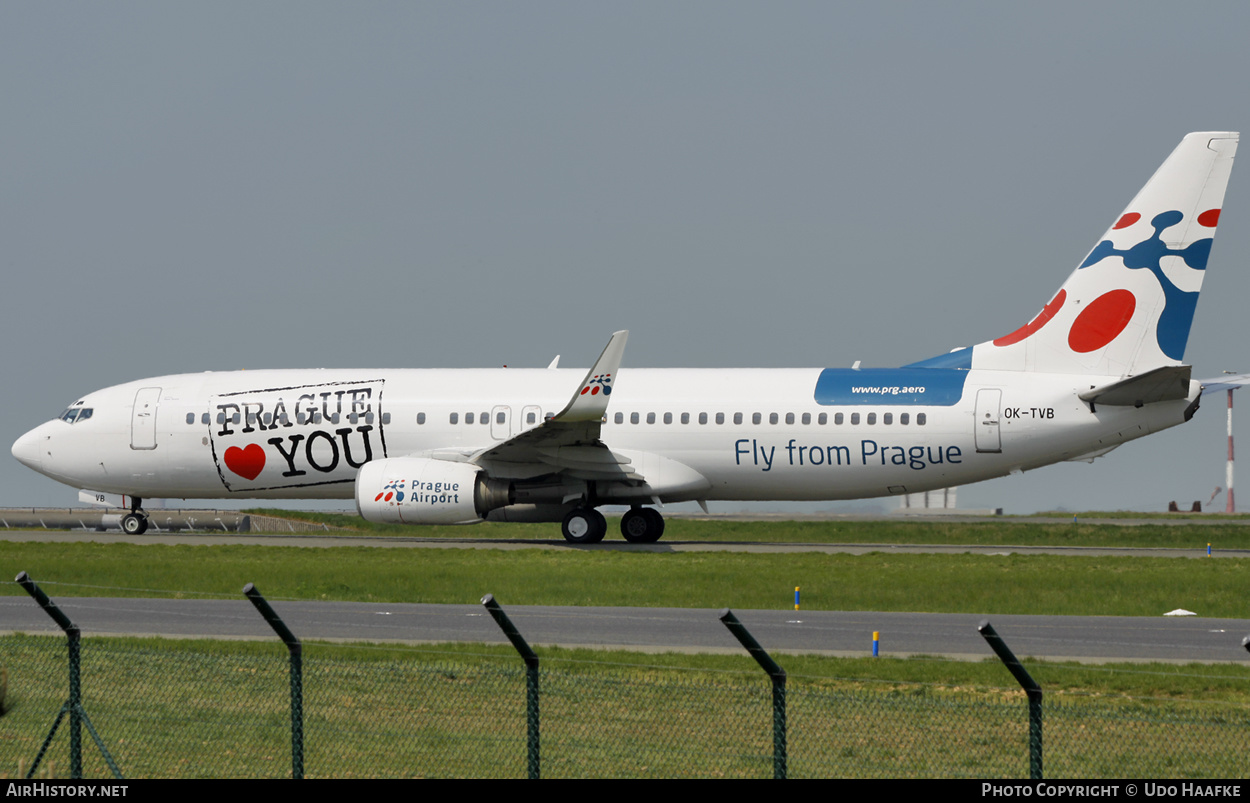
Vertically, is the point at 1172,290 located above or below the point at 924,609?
above

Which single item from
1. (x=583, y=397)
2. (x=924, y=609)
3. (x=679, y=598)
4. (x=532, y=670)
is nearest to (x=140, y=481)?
(x=583, y=397)

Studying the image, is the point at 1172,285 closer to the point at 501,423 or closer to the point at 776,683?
the point at 501,423

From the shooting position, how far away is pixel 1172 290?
31828 millimetres

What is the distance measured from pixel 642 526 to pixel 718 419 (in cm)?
335

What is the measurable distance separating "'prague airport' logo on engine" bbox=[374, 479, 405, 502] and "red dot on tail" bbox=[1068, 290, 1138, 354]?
50.6 ft

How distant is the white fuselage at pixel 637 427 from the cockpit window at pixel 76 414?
14 centimetres

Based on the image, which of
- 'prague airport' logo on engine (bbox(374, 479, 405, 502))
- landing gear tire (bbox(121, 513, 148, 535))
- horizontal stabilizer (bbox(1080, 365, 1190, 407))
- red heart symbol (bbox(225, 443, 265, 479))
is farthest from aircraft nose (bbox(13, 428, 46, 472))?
horizontal stabilizer (bbox(1080, 365, 1190, 407))

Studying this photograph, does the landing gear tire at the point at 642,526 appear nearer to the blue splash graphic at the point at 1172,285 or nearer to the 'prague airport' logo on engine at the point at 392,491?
the 'prague airport' logo on engine at the point at 392,491

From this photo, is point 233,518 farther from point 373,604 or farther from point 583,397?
point 373,604

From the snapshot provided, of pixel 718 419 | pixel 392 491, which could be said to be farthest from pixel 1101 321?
pixel 392 491

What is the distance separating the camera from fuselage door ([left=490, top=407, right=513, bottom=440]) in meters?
34.1

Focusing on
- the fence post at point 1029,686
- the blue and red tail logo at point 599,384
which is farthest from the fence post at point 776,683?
the blue and red tail logo at point 599,384

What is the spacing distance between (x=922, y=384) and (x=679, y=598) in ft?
40.1

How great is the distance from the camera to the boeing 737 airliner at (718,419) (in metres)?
31.5
